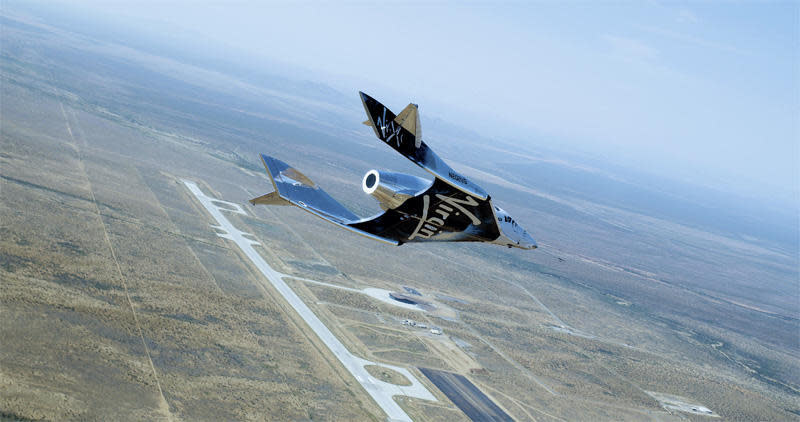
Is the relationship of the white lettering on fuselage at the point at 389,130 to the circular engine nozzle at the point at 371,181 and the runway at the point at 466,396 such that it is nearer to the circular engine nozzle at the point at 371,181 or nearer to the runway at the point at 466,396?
Answer: the circular engine nozzle at the point at 371,181

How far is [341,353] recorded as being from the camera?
242 feet

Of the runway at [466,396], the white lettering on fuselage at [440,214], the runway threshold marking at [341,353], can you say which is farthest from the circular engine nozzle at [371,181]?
the runway at [466,396]

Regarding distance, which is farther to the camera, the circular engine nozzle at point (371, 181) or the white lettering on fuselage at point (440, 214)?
the white lettering on fuselage at point (440, 214)

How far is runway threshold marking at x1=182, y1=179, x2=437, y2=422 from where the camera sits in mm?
64625

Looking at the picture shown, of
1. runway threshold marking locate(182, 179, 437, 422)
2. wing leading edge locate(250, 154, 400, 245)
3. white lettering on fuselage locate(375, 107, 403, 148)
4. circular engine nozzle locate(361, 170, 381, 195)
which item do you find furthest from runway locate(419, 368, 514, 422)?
white lettering on fuselage locate(375, 107, 403, 148)

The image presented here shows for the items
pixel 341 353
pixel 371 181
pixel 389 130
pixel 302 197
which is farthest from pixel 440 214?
pixel 341 353

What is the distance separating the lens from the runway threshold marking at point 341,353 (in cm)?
6462

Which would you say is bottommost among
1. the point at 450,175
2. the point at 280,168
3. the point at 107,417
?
the point at 107,417

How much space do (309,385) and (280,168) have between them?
45.0m

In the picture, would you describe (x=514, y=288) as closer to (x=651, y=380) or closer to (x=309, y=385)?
(x=651, y=380)

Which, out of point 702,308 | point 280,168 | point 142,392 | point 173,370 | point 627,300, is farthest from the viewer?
point 702,308

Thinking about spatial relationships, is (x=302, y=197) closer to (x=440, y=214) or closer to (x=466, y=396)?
(x=440, y=214)

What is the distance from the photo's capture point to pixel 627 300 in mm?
162250

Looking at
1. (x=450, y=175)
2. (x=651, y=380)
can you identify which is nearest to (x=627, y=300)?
(x=651, y=380)
